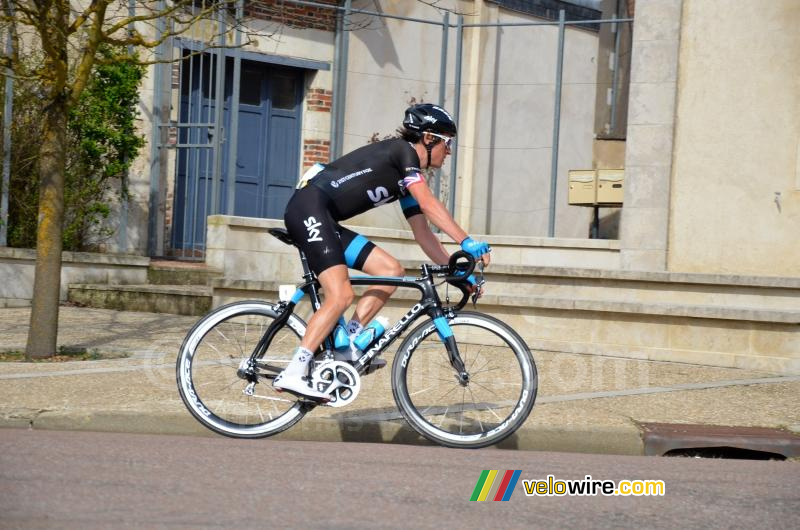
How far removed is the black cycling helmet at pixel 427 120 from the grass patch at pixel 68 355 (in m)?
3.82

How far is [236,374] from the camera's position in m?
6.07

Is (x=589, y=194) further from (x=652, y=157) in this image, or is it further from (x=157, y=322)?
(x=157, y=322)

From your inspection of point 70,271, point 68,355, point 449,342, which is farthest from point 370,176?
point 70,271

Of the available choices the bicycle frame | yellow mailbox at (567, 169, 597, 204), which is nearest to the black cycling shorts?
the bicycle frame

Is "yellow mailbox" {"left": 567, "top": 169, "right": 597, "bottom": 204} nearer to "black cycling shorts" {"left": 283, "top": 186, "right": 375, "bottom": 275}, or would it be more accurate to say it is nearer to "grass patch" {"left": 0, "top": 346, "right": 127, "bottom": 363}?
"grass patch" {"left": 0, "top": 346, "right": 127, "bottom": 363}

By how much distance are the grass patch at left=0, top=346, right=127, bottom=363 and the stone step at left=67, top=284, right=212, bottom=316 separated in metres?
2.87

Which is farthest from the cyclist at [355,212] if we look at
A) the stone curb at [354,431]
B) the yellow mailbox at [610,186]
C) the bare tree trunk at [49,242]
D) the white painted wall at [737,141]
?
the yellow mailbox at [610,186]

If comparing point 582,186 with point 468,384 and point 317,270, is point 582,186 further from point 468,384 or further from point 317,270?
point 317,270

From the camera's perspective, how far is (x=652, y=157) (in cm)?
1212

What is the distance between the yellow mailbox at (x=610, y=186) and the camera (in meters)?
14.8

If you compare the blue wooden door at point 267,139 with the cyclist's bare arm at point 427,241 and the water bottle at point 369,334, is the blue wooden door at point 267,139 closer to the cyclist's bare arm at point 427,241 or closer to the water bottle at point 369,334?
the cyclist's bare arm at point 427,241

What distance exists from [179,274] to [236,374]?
7.25 metres

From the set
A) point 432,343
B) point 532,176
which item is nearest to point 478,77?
point 532,176

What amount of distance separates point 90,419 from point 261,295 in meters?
4.67
